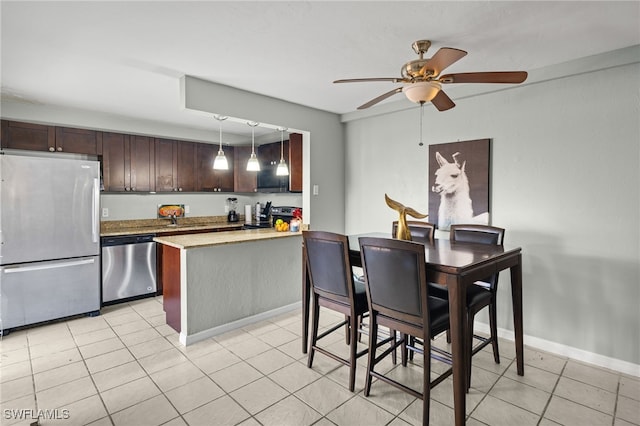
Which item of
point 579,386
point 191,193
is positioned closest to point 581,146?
point 579,386

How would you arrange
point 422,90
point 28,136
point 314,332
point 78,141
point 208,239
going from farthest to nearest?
point 78,141 < point 28,136 < point 208,239 < point 314,332 < point 422,90

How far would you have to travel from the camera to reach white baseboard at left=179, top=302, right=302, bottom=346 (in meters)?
3.03

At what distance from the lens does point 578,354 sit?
2.74m

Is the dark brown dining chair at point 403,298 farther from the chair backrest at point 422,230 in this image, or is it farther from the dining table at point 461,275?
the chair backrest at point 422,230

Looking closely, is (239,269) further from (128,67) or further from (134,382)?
(128,67)

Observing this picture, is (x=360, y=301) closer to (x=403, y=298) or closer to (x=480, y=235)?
(x=403, y=298)

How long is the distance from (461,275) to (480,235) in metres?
1.12

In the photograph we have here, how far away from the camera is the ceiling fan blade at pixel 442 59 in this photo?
5.71 feet

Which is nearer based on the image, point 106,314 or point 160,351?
point 160,351

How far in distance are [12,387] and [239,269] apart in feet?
5.95

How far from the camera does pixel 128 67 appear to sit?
9.11 ft

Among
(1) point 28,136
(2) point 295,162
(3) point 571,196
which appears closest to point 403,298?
(3) point 571,196

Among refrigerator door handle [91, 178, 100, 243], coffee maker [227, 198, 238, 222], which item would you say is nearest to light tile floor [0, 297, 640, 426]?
refrigerator door handle [91, 178, 100, 243]

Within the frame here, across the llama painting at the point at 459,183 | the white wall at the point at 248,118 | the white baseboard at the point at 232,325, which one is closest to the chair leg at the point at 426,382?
the llama painting at the point at 459,183
